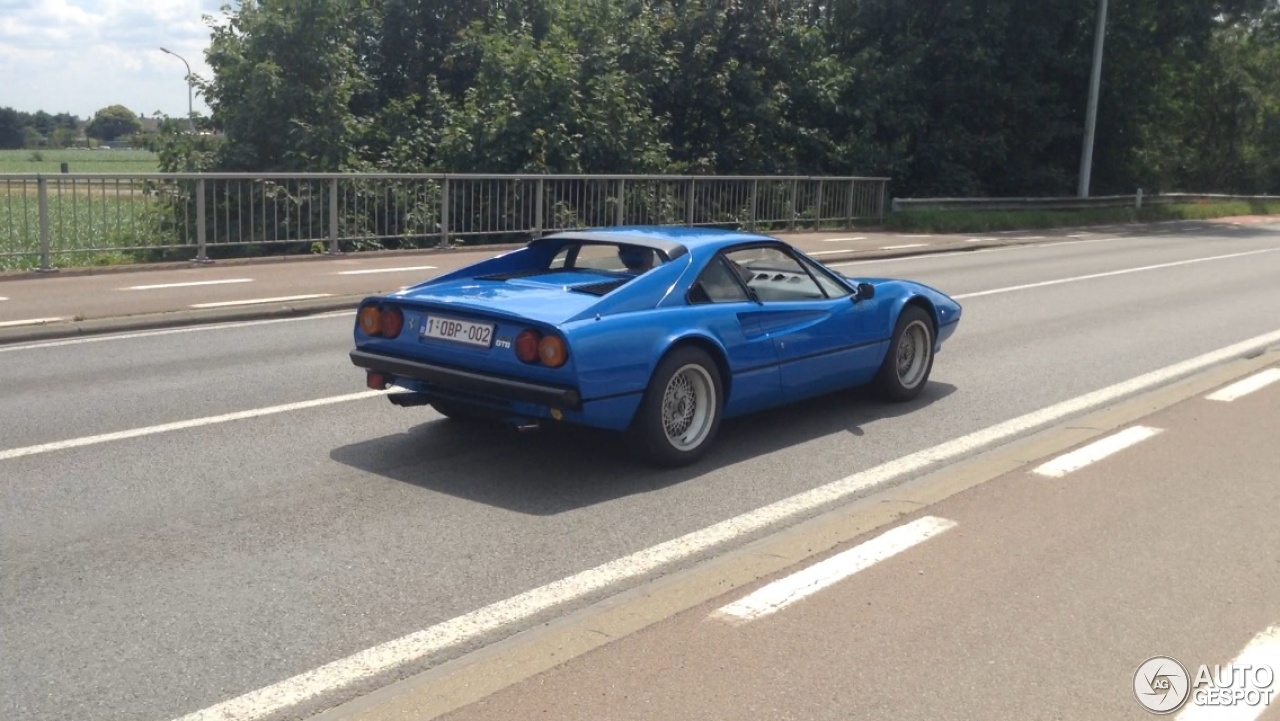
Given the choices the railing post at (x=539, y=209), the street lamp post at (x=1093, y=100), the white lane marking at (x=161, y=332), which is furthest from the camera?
the street lamp post at (x=1093, y=100)

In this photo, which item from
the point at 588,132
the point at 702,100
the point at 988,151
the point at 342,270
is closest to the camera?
the point at 342,270

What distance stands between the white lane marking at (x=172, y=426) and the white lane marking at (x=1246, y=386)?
5946 mm

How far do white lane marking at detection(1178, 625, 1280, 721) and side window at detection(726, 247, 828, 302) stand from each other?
372 centimetres

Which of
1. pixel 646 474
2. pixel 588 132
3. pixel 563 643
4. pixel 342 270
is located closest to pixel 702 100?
pixel 588 132

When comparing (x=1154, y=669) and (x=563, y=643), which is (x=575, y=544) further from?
(x=1154, y=669)

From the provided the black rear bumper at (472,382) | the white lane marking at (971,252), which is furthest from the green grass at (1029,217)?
the black rear bumper at (472,382)

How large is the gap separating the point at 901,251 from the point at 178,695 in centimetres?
2016

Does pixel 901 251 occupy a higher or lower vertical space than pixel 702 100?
lower

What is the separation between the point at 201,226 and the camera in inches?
663

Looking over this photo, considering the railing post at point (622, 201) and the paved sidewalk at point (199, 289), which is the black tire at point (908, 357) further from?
the railing post at point (622, 201)

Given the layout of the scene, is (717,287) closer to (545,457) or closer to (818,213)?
(545,457)

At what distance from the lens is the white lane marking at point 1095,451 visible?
23.6 ft

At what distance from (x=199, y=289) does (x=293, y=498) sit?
29.0 feet

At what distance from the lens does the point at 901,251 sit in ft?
75.8
